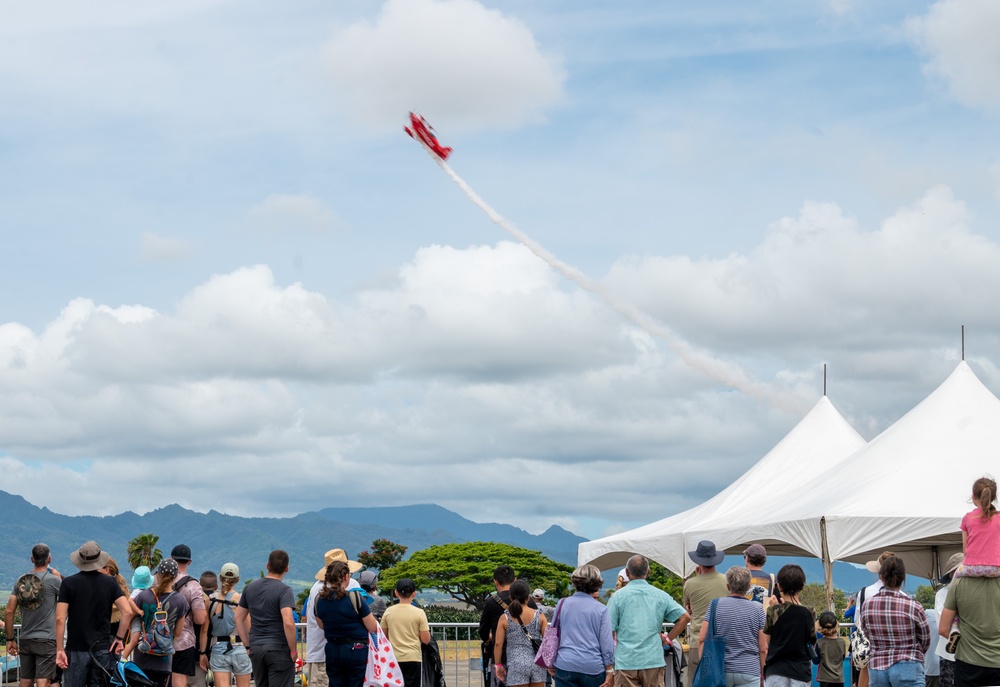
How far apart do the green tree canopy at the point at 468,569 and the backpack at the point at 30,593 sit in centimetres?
3851

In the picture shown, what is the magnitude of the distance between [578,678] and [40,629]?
4.64 m

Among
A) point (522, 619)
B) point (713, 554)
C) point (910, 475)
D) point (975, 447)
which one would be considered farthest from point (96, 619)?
point (975, 447)

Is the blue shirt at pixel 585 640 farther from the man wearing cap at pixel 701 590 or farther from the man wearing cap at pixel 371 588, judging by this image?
the man wearing cap at pixel 371 588

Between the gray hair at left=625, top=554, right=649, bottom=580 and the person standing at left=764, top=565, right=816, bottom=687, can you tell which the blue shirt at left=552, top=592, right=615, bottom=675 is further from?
the person standing at left=764, top=565, right=816, bottom=687

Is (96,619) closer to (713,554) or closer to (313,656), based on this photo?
(313,656)

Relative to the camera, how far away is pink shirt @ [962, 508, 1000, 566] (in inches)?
265

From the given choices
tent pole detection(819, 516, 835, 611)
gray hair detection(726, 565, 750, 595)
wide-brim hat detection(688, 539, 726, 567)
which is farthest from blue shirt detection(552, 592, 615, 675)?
tent pole detection(819, 516, 835, 611)

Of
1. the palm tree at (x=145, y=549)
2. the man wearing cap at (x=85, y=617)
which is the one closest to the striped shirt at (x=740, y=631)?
the man wearing cap at (x=85, y=617)

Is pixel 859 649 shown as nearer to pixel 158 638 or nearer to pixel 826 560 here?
pixel 826 560

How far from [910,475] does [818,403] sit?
282 inches

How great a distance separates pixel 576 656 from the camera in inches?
339

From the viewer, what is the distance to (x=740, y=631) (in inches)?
344

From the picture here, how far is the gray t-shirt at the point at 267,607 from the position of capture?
928cm

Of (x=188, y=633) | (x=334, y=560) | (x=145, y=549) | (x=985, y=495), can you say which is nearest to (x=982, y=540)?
(x=985, y=495)
